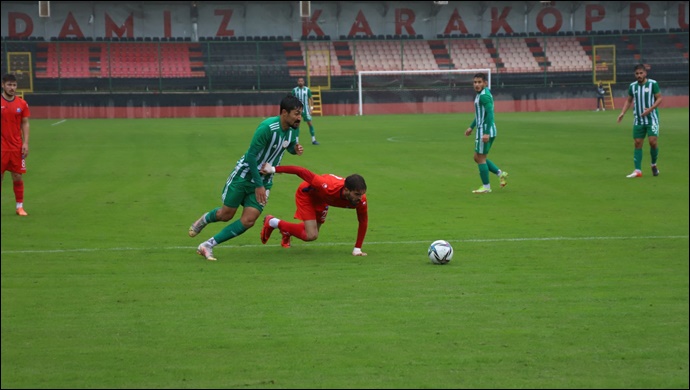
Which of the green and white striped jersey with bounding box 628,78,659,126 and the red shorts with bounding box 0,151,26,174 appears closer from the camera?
the red shorts with bounding box 0,151,26,174

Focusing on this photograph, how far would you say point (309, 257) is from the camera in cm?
1101

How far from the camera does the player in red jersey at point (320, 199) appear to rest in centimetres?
1044

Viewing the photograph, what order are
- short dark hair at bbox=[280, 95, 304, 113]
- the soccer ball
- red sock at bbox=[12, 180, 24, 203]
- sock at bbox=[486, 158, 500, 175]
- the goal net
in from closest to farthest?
the soccer ball < short dark hair at bbox=[280, 95, 304, 113] < red sock at bbox=[12, 180, 24, 203] < sock at bbox=[486, 158, 500, 175] < the goal net

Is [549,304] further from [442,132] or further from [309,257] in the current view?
[442,132]

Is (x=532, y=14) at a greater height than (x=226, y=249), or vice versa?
(x=532, y=14)

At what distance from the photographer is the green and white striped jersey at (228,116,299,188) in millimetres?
10672

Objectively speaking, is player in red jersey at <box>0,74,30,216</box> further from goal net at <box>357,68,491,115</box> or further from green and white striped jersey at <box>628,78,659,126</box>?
goal net at <box>357,68,491,115</box>

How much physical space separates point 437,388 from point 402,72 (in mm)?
47526

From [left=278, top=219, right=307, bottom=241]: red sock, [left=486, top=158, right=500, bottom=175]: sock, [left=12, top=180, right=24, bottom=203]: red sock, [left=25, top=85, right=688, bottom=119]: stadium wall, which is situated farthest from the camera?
[left=25, top=85, right=688, bottom=119]: stadium wall

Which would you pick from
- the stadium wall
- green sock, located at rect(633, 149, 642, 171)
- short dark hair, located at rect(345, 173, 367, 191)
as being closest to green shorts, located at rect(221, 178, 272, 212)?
short dark hair, located at rect(345, 173, 367, 191)

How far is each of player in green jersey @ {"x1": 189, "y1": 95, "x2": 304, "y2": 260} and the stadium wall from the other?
37804 mm

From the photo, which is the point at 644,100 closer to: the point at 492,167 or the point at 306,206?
the point at 492,167

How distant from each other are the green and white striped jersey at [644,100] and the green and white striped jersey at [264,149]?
10820mm

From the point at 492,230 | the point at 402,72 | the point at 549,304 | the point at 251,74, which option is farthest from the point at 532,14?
the point at 549,304
